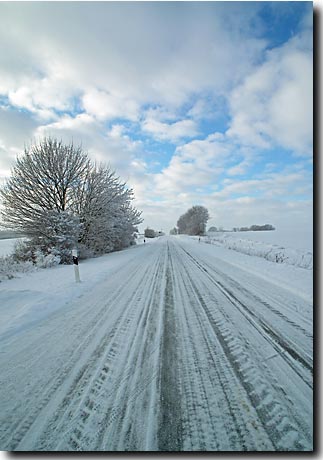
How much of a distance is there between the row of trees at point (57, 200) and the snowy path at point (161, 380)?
863cm

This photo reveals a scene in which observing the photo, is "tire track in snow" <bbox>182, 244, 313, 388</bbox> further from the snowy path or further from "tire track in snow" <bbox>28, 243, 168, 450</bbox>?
"tire track in snow" <bbox>28, 243, 168, 450</bbox>

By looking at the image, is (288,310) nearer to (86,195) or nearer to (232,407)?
(232,407)

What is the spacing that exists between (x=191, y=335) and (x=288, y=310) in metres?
2.18

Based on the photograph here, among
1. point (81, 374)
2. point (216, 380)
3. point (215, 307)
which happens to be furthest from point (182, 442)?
point (215, 307)

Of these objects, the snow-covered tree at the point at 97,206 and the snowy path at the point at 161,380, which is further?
the snow-covered tree at the point at 97,206

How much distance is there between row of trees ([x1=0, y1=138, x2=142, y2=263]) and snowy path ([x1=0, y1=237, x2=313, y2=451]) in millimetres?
8630

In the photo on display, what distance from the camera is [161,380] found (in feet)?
6.39

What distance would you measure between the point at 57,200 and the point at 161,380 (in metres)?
13.0

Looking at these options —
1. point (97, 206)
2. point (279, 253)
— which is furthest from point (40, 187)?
point (279, 253)

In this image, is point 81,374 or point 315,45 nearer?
point 81,374

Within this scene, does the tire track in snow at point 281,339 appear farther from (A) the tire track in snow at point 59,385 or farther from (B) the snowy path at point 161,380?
(A) the tire track in snow at point 59,385

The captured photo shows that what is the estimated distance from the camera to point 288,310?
3.64 meters

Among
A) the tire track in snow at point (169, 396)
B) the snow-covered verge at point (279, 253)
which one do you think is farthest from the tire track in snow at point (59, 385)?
the snow-covered verge at point (279, 253)

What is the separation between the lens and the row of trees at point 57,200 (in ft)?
35.7
